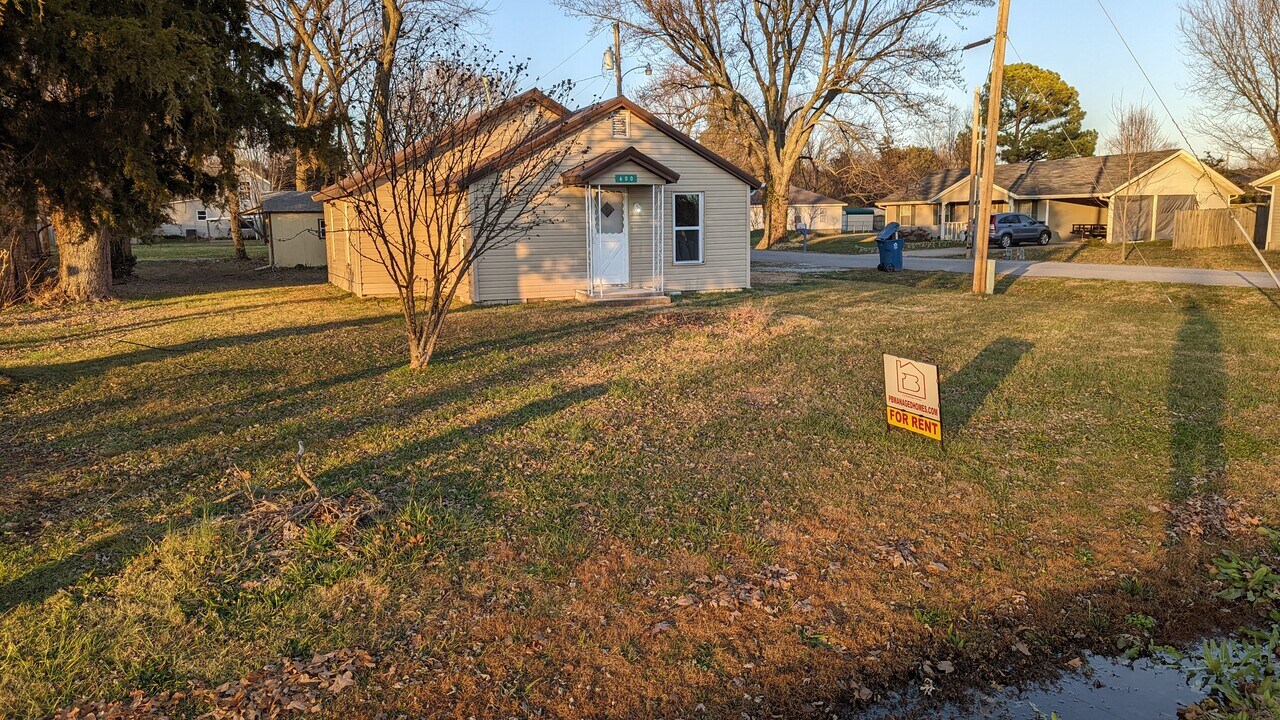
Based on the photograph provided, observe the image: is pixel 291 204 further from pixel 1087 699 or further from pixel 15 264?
pixel 1087 699

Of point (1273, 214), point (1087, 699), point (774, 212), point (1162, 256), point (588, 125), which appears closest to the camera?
point (1087, 699)

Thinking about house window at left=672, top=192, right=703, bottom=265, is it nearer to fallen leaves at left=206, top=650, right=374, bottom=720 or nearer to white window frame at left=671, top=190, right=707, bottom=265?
white window frame at left=671, top=190, right=707, bottom=265

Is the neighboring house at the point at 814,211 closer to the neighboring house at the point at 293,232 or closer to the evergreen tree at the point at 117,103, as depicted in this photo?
the neighboring house at the point at 293,232

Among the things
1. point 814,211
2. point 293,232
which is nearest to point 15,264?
point 293,232

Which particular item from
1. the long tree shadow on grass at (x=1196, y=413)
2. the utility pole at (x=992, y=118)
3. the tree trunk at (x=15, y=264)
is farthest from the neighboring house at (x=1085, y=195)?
the tree trunk at (x=15, y=264)

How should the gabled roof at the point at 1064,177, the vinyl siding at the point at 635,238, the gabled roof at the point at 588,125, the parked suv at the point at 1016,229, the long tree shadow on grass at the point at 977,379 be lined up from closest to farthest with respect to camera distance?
the long tree shadow on grass at the point at 977,379 → the gabled roof at the point at 588,125 → the vinyl siding at the point at 635,238 → the parked suv at the point at 1016,229 → the gabled roof at the point at 1064,177

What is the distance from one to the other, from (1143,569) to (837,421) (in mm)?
3049

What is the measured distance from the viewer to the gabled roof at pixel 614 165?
15.8 meters

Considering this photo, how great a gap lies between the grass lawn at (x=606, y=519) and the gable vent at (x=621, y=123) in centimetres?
778

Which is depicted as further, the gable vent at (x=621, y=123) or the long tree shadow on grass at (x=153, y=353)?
the gable vent at (x=621, y=123)

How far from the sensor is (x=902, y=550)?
16.2ft

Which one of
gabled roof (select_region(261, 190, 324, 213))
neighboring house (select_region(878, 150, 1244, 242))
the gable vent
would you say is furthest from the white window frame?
neighboring house (select_region(878, 150, 1244, 242))

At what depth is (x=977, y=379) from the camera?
930 centimetres

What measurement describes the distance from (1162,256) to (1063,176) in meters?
16.7
